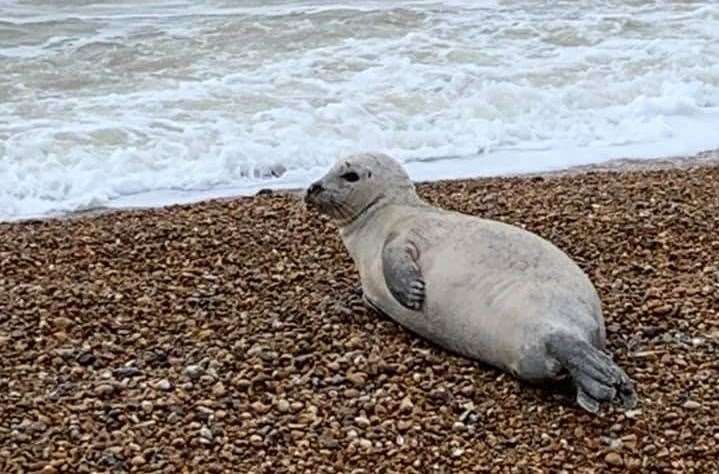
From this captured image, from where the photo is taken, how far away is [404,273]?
4.27m

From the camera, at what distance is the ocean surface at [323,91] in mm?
7805

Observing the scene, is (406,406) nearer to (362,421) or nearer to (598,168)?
(362,421)

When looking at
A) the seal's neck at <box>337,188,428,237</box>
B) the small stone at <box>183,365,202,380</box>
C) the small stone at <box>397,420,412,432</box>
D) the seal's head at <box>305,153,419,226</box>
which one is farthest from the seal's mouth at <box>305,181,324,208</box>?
the small stone at <box>397,420,412,432</box>

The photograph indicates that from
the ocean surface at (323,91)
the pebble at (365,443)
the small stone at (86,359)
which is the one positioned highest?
the pebble at (365,443)

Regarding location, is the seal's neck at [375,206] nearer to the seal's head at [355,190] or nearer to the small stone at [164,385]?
the seal's head at [355,190]

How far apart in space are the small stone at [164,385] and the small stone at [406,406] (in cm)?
73

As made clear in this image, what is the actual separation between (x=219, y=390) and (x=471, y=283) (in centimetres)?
88

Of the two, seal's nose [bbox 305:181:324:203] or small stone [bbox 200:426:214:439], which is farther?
Answer: seal's nose [bbox 305:181:324:203]

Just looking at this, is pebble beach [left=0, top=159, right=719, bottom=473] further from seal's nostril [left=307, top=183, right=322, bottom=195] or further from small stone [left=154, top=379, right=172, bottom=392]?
seal's nostril [left=307, top=183, right=322, bottom=195]

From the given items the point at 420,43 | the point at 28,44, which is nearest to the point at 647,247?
the point at 420,43

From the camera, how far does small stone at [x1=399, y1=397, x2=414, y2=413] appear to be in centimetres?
377

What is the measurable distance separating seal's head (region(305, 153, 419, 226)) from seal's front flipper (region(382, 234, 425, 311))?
0.33 meters

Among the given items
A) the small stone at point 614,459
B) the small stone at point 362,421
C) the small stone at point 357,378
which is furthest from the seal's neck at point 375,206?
the small stone at point 614,459

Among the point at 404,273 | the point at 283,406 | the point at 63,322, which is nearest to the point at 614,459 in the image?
the point at 283,406
